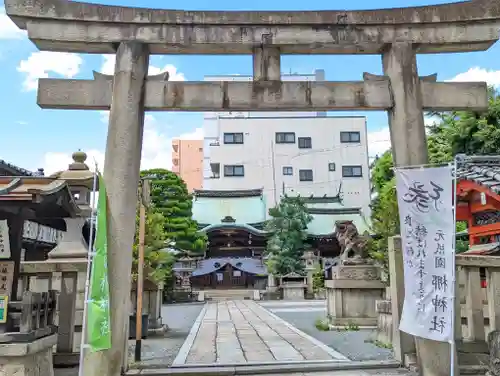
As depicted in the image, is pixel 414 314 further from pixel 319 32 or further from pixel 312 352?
pixel 319 32

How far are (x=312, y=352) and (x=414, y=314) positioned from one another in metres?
3.51

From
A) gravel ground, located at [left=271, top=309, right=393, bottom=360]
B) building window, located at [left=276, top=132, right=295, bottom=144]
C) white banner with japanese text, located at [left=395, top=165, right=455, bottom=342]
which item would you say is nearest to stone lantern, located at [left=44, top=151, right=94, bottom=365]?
gravel ground, located at [left=271, top=309, right=393, bottom=360]

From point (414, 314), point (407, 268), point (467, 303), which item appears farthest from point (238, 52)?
point (467, 303)

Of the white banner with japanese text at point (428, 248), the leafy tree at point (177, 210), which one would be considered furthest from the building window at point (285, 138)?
the white banner with japanese text at point (428, 248)

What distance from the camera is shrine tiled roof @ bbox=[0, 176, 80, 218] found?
5457mm

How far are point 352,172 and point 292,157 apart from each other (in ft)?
21.3

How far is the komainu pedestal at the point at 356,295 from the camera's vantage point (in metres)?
12.9

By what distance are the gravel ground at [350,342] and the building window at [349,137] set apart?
34962mm

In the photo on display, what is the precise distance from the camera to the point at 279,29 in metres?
7.17

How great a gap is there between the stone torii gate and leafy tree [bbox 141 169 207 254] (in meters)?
25.1

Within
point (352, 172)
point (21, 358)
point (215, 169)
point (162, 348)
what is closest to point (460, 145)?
point (162, 348)

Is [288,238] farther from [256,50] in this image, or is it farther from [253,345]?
[256,50]

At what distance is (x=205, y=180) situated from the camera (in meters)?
48.1

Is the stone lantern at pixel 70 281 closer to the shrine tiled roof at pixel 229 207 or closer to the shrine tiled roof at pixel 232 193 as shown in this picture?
the shrine tiled roof at pixel 229 207
